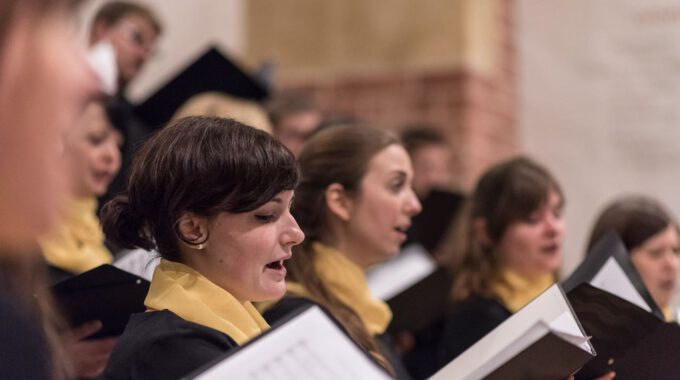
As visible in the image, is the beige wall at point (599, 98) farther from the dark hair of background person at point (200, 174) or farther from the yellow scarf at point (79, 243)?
the dark hair of background person at point (200, 174)

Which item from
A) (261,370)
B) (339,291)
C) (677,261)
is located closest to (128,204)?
(261,370)

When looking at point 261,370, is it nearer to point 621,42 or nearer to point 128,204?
point 128,204

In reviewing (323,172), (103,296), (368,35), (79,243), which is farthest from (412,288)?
(368,35)

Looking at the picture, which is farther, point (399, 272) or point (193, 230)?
point (399, 272)

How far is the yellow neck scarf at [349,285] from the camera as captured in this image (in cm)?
283

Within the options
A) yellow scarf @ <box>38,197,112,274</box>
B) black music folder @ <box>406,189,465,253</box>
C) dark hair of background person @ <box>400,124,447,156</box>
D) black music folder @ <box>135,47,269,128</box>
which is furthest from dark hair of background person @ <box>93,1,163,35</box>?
dark hair of background person @ <box>400,124,447,156</box>

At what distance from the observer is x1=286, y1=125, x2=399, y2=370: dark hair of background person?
2.83 metres

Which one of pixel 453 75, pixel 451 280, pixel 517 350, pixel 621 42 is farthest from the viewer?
pixel 621 42

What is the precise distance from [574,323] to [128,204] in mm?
824

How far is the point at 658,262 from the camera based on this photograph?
3.63m

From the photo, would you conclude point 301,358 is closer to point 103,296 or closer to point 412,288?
point 103,296

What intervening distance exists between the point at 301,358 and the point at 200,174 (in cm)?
57

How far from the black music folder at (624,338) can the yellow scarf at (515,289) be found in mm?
1054

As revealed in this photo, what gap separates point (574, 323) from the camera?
6.48 feet
